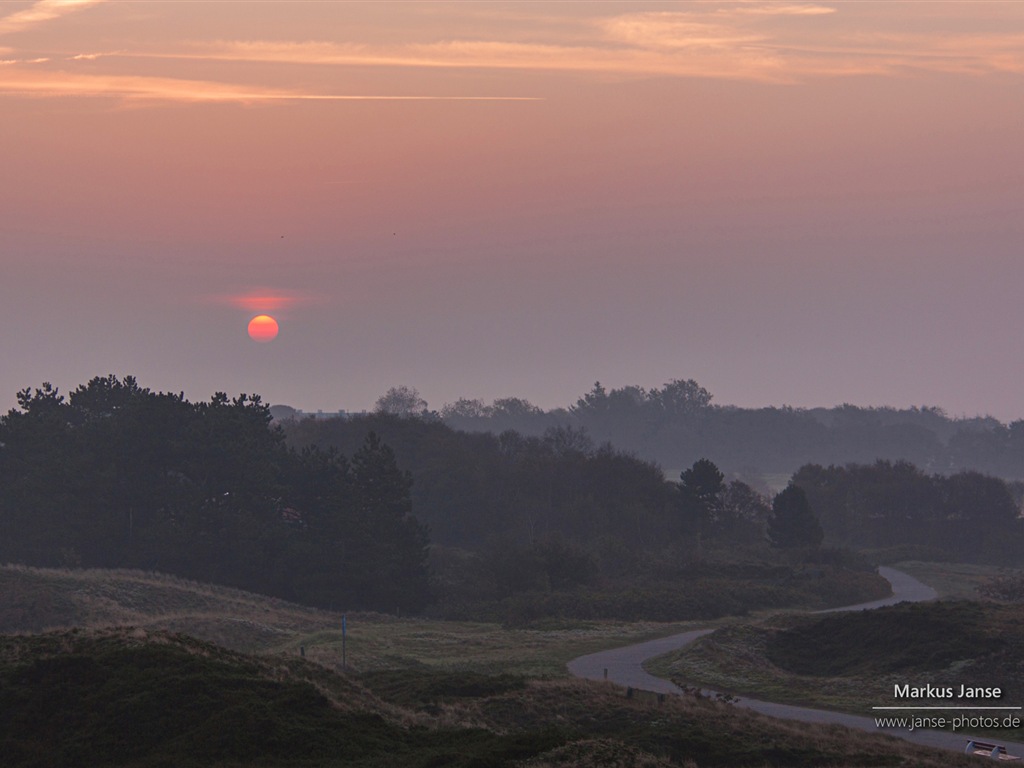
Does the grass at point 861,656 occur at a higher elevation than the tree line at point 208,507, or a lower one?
lower

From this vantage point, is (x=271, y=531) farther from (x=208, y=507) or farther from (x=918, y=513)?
(x=918, y=513)

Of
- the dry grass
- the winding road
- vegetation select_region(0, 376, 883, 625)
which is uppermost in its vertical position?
vegetation select_region(0, 376, 883, 625)

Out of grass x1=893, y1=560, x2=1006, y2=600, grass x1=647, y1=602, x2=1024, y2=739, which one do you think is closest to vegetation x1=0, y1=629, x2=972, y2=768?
grass x1=647, y1=602, x2=1024, y2=739

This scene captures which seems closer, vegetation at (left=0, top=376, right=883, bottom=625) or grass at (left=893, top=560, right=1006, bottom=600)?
vegetation at (left=0, top=376, right=883, bottom=625)

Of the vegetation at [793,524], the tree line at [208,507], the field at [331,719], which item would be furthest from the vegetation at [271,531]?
the field at [331,719]

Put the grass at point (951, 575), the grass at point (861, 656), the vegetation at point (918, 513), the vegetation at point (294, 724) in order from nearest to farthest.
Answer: the vegetation at point (294, 724), the grass at point (861, 656), the grass at point (951, 575), the vegetation at point (918, 513)

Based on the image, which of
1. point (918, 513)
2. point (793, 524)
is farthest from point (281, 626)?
point (918, 513)

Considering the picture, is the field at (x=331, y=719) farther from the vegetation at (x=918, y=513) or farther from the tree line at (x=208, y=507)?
the vegetation at (x=918, y=513)

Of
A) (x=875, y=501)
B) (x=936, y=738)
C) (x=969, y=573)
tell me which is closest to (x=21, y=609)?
(x=936, y=738)

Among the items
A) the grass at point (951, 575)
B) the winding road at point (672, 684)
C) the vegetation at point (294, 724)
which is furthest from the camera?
the grass at point (951, 575)

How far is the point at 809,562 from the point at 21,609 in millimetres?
58286

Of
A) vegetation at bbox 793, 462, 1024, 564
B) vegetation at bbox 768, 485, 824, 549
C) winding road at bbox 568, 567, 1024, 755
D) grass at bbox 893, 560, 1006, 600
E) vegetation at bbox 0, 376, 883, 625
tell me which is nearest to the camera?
winding road at bbox 568, 567, 1024, 755

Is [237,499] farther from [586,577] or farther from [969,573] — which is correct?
[969,573]

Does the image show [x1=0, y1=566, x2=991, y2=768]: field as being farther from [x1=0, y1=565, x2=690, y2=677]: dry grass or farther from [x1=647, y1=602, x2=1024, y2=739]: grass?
[x1=0, y1=565, x2=690, y2=677]: dry grass
